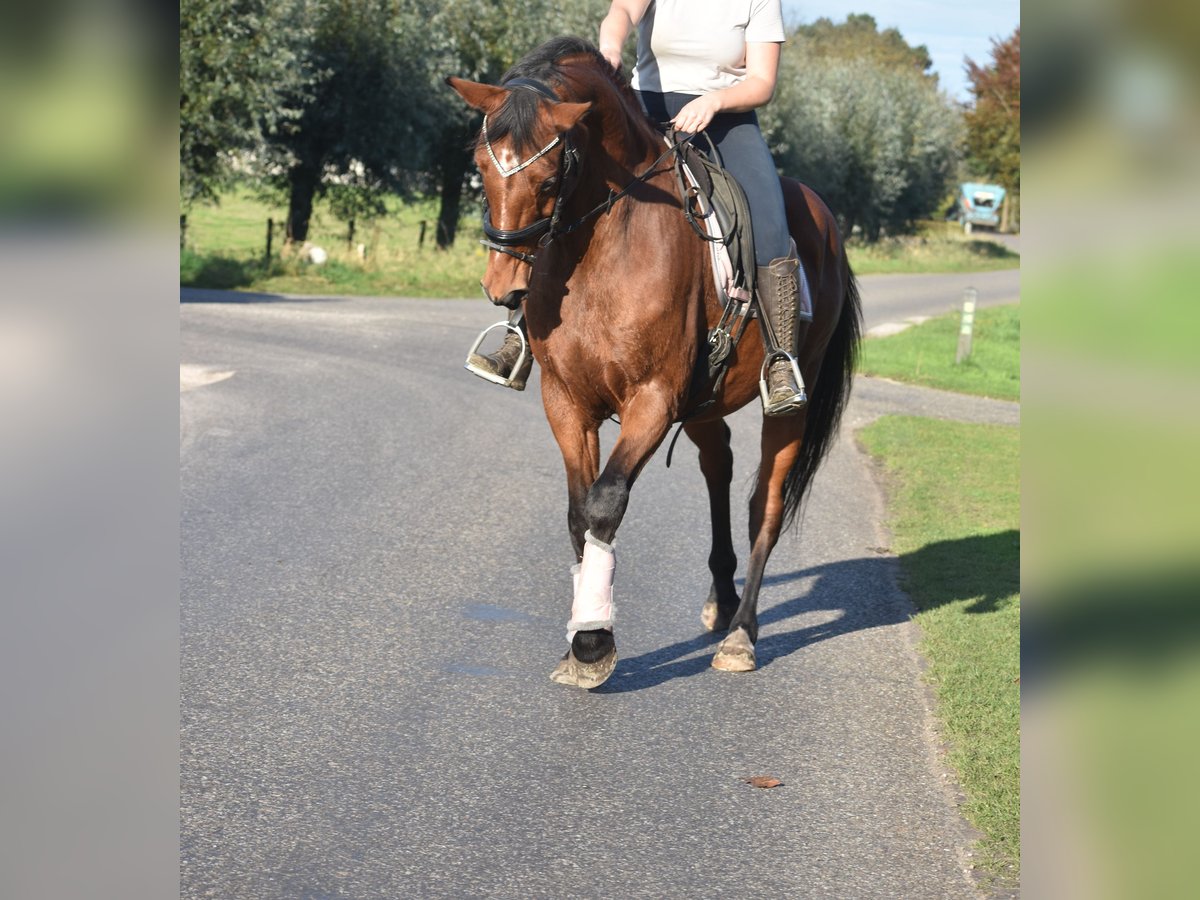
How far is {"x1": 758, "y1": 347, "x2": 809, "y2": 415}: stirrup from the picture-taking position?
20.9 ft

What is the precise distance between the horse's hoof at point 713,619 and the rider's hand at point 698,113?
2490mm

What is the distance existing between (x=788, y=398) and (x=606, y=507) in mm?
1148

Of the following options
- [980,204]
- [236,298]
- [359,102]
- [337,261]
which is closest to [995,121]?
[980,204]

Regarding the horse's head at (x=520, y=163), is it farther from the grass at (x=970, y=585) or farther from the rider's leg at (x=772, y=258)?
the grass at (x=970, y=585)

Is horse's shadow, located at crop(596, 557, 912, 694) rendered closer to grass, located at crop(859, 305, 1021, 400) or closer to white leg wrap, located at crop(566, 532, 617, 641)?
white leg wrap, located at crop(566, 532, 617, 641)

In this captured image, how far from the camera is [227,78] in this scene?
26938 millimetres

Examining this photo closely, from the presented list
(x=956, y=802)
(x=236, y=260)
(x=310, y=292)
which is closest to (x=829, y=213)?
(x=956, y=802)

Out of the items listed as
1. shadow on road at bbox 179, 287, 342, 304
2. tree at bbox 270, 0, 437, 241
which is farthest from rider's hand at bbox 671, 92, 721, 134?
tree at bbox 270, 0, 437, 241

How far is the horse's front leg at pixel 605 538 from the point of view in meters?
5.75

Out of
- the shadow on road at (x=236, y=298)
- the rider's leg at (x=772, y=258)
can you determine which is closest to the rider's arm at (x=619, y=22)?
the rider's leg at (x=772, y=258)

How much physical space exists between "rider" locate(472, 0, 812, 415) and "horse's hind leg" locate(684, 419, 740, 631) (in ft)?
3.26
